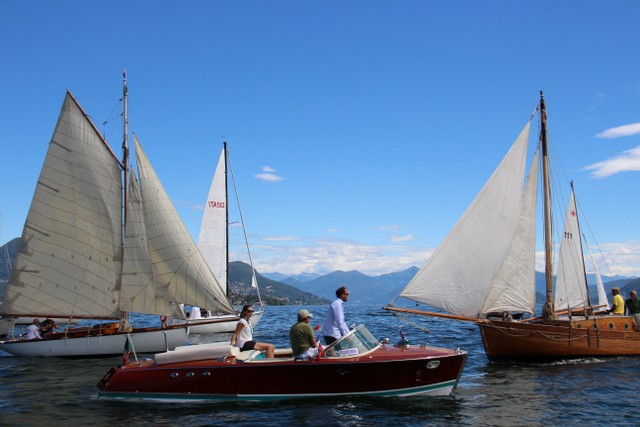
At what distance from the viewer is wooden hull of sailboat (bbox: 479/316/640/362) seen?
2328cm

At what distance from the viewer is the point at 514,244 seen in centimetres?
2361

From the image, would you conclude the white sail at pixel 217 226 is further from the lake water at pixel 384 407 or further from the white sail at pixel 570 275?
the white sail at pixel 570 275

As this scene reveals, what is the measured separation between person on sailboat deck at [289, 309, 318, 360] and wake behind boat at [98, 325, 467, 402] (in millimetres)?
201

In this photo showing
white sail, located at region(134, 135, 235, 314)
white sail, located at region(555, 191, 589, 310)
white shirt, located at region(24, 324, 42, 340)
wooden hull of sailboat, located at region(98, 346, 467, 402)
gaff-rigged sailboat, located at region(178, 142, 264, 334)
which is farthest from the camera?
gaff-rigged sailboat, located at region(178, 142, 264, 334)

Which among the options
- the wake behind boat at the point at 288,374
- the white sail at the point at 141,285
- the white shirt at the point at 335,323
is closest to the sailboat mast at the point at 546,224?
the wake behind boat at the point at 288,374

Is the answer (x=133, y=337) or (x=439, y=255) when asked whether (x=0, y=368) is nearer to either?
(x=133, y=337)

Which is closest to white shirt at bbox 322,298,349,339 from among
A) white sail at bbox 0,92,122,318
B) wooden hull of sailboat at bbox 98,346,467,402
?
wooden hull of sailboat at bbox 98,346,467,402

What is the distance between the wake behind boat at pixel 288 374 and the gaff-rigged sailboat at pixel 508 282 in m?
6.16

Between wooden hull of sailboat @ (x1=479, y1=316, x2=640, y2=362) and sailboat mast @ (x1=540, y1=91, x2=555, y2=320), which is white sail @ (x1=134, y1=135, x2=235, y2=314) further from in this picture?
sailboat mast @ (x1=540, y1=91, x2=555, y2=320)

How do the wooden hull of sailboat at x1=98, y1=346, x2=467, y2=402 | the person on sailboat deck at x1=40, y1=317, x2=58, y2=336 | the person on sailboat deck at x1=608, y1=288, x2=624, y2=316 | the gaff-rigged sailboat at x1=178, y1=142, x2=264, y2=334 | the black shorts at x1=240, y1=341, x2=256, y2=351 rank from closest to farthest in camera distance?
the wooden hull of sailboat at x1=98, y1=346, x2=467, y2=402 < the black shorts at x1=240, y1=341, x2=256, y2=351 < the person on sailboat deck at x1=608, y1=288, x2=624, y2=316 < the person on sailboat deck at x1=40, y1=317, x2=58, y2=336 < the gaff-rigged sailboat at x1=178, y1=142, x2=264, y2=334

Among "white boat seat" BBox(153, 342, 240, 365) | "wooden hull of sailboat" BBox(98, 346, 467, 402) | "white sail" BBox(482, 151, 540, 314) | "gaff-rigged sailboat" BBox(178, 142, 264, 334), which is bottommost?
"wooden hull of sailboat" BBox(98, 346, 467, 402)

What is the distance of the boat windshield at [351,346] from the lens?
15016 millimetres

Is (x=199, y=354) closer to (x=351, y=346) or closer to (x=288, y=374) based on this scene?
(x=288, y=374)

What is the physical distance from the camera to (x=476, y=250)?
22328mm
